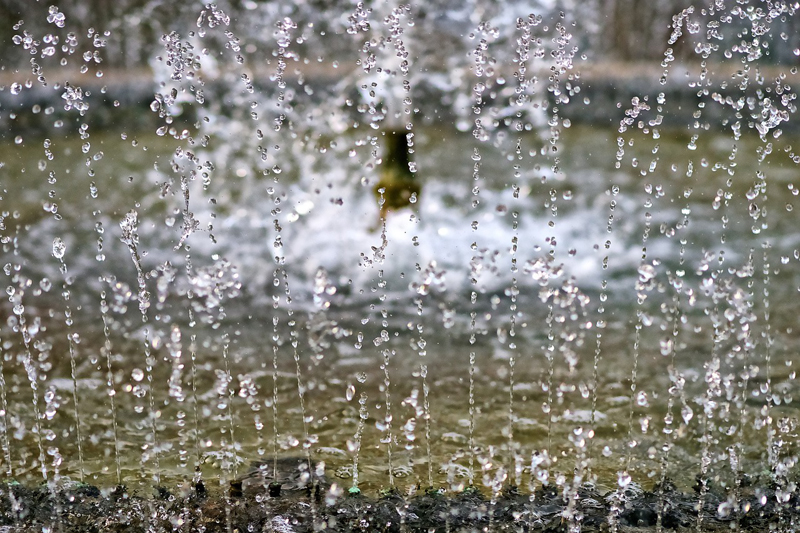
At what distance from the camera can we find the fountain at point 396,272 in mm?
2576

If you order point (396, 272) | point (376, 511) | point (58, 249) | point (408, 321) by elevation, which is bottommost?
point (376, 511)

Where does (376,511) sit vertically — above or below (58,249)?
below

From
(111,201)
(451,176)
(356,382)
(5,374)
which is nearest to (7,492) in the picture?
(5,374)

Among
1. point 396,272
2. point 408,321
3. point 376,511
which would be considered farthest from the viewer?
point 396,272

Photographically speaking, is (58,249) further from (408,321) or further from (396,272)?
(408,321)

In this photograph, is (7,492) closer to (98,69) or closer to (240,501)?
(240,501)

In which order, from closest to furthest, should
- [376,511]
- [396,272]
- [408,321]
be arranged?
[376,511] → [408,321] → [396,272]

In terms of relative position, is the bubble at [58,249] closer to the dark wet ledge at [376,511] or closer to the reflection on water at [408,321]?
the reflection on water at [408,321]

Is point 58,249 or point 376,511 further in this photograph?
point 58,249

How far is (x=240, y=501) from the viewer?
2400 mm

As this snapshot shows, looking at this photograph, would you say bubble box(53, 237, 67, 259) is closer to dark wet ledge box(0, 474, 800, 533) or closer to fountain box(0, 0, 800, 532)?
fountain box(0, 0, 800, 532)

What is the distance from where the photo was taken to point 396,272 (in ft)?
13.7

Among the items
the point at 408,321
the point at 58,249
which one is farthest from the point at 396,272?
the point at 58,249

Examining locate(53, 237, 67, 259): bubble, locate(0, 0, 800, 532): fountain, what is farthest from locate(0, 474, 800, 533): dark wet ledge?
locate(53, 237, 67, 259): bubble
